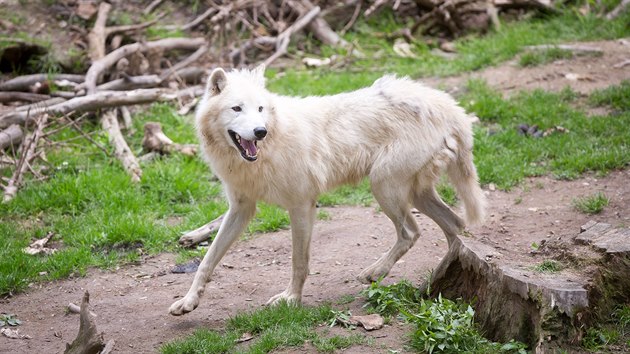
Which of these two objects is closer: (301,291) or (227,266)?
(301,291)

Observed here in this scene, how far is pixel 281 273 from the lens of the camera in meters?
6.27

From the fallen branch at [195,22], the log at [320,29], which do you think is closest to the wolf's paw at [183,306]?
the log at [320,29]

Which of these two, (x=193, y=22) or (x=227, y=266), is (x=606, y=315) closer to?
(x=227, y=266)

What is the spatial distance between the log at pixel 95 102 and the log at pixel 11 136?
15cm

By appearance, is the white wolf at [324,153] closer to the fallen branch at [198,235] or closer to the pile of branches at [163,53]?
the fallen branch at [198,235]

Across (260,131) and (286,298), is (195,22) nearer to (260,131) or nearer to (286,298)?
(260,131)

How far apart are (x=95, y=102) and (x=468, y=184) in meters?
5.23

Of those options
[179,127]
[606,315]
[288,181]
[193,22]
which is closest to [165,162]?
[179,127]

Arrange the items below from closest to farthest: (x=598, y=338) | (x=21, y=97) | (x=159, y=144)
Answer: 1. (x=598, y=338)
2. (x=159, y=144)
3. (x=21, y=97)

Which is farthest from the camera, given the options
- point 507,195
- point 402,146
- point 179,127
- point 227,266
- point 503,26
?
point 503,26

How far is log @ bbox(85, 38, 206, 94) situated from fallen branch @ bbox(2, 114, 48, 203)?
4.64ft

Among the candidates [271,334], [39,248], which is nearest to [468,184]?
[271,334]

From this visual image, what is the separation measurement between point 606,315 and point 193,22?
31.1 ft

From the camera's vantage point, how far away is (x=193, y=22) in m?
12.2
